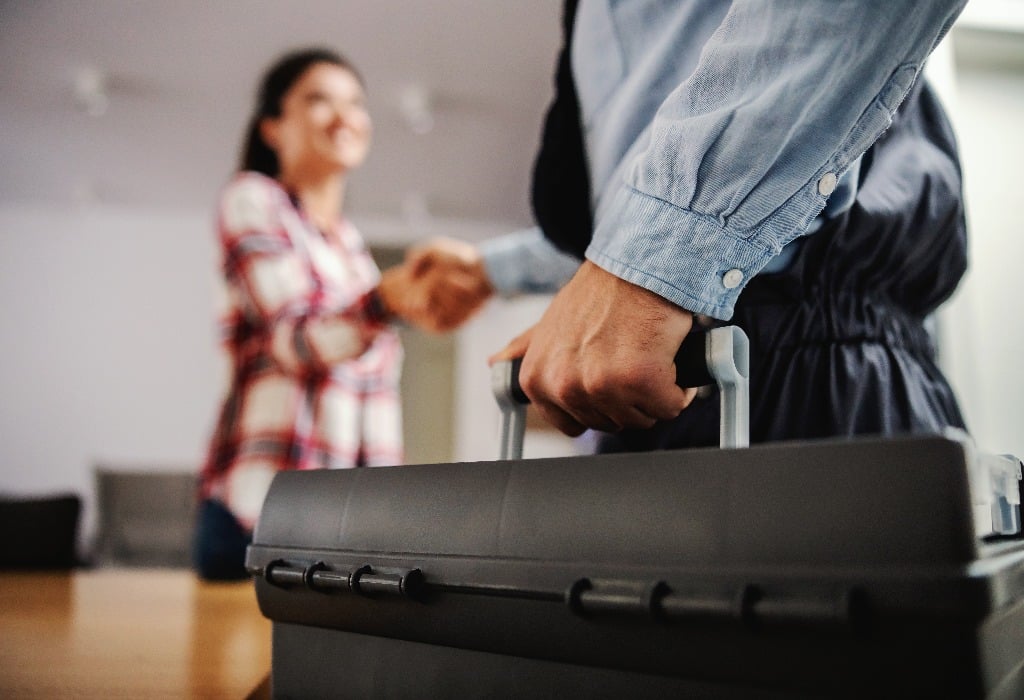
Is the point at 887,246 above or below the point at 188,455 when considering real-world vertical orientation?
above

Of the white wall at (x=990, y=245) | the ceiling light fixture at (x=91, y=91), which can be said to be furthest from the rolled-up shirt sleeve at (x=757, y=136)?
the ceiling light fixture at (x=91, y=91)

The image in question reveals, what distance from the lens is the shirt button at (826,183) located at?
347 millimetres

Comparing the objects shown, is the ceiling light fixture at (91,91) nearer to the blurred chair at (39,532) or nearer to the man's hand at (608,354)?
the blurred chair at (39,532)

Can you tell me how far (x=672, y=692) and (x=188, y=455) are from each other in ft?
15.4

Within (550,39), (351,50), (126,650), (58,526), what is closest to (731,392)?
(126,650)

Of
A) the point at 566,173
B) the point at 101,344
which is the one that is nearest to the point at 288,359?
the point at 566,173

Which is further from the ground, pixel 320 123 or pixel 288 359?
pixel 320 123

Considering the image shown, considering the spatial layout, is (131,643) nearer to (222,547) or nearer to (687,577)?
(687,577)

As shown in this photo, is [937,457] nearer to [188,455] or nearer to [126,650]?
[126,650]

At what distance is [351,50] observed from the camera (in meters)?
2.91

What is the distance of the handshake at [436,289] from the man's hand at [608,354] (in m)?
0.73

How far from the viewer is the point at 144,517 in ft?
13.4

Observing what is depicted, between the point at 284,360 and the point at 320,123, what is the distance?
0.47 meters

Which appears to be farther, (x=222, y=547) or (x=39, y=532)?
(x=39, y=532)
